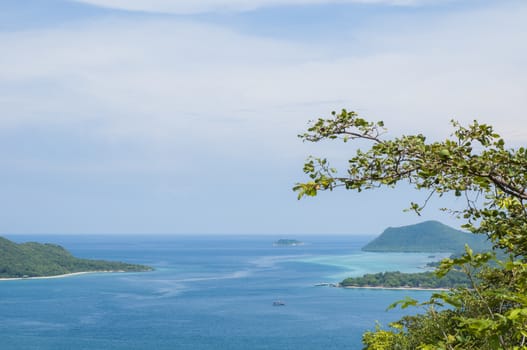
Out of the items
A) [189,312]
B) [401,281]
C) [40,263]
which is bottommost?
[189,312]

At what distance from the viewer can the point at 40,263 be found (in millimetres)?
131625

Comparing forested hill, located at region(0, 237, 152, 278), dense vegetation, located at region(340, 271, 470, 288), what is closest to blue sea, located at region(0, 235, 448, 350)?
dense vegetation, located at region(340, 271, 470, 288)

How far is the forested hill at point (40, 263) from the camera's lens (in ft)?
411

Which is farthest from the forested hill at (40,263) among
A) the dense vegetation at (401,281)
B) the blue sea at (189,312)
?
the dense vegetation at (401,281)

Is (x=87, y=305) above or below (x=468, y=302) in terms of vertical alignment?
below

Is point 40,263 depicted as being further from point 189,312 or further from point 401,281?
point 401,281

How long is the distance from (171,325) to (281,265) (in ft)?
277

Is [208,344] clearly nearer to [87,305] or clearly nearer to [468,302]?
[87,305]

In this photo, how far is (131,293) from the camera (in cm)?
9250

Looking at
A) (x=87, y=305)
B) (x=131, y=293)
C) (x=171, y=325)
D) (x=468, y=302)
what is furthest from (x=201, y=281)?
(x=468, y=302)

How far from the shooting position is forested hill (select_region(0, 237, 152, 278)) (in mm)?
125188

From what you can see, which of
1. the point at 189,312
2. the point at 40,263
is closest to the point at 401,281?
the point at 189,312

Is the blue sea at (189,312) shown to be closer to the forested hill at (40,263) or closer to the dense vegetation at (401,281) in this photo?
the dense vegetation at (401,281)

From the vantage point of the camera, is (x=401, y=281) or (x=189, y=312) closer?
(x=189, y=312)
